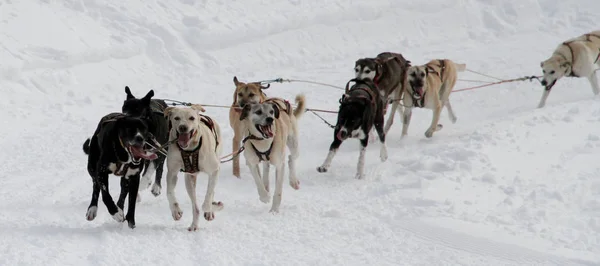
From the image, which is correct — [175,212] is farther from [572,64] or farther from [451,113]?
[572,64]

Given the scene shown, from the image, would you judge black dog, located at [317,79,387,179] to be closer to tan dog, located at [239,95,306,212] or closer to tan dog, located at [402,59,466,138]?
tan dog, located at [239,95,306,212]

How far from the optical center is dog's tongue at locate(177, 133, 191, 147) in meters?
5.77

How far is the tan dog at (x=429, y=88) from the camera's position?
9.22 metres

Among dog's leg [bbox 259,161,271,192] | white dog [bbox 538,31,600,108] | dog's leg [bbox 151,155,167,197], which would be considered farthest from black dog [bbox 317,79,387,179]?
white dog [bbox 538,31,600,108]

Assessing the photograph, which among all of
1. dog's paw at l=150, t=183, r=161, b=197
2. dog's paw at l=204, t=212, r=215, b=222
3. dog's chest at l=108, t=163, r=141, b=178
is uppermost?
dog's chest at l=108, t=163, r=141, b=178

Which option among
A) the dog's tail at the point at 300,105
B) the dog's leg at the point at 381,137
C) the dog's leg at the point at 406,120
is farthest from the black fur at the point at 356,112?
the dog's leg at the point at 406,120

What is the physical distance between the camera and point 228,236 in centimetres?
595

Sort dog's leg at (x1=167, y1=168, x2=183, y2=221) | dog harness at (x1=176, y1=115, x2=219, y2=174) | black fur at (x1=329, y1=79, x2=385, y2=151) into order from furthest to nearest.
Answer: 1. black fur at (x1=329, y1=79, x2=385, y2=151)
2. dog's leg at (x1=167, y1=168, x2=183, y2=221)
3. dog harness at (x1=176, y1=115, x2=219, y2=174)

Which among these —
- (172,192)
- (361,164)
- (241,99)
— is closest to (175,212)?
(172,192)

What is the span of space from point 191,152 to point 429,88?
437 centimetres

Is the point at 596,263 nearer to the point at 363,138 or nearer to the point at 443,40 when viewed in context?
the point at 363,138

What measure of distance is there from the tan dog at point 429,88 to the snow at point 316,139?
38 centimetres

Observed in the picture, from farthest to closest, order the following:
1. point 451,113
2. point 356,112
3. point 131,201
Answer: point 451,113
point 356,112
point 131,201

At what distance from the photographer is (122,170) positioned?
5.86 meters
